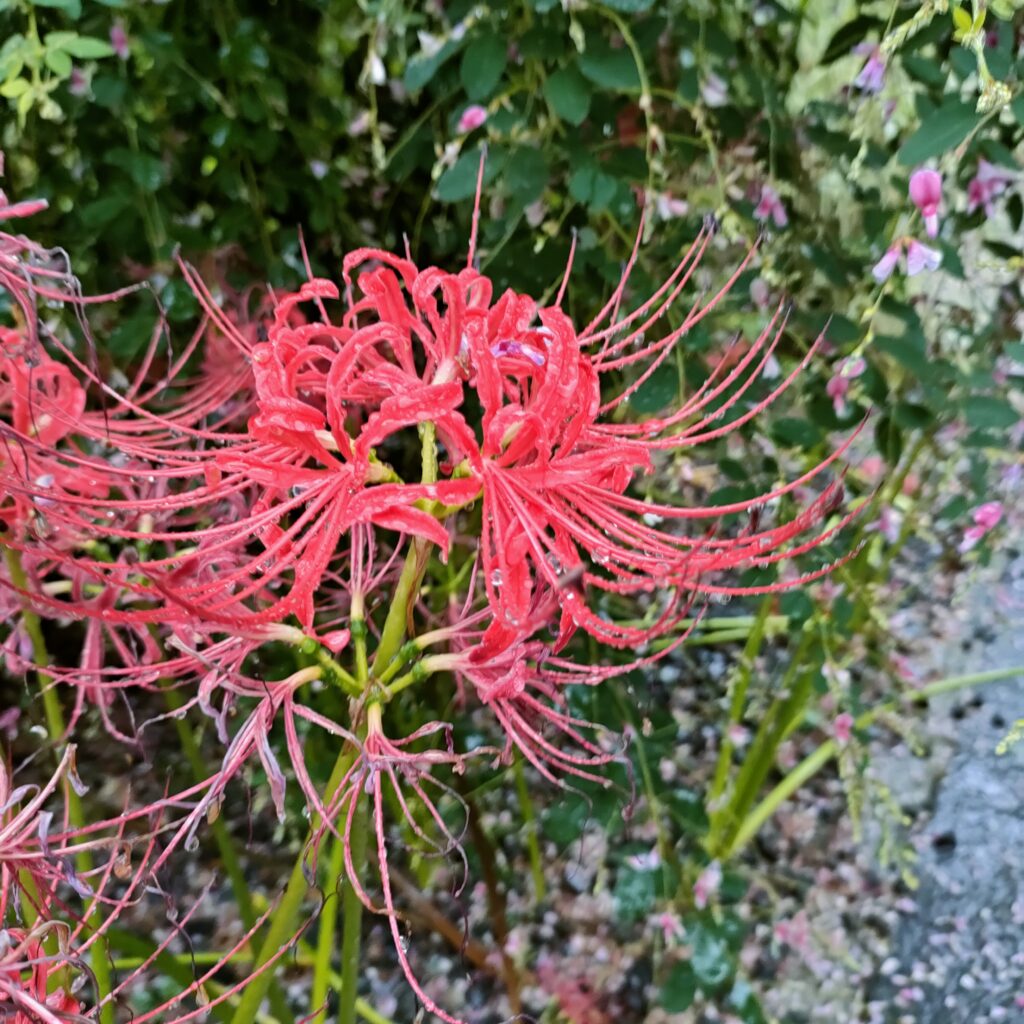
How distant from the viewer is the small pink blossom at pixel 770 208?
2.95 feet

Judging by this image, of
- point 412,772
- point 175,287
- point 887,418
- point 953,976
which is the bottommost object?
point 953,976

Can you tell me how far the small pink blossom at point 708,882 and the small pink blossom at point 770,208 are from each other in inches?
26.2

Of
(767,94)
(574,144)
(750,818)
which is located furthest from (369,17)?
(750,818)

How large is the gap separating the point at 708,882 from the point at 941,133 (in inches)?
29.3

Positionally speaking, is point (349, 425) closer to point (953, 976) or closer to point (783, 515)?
point (783, 515)

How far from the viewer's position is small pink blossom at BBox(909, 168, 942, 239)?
77 cm

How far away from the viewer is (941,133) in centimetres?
70

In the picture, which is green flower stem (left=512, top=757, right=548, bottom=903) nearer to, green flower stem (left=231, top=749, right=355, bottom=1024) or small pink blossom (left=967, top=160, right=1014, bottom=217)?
green flower stem (left=231, top=749, right=355, bottom=1024)

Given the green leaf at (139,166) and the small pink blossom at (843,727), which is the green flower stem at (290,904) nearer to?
the green leaf at (139,166)

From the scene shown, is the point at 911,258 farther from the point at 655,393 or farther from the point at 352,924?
the point at 352,924

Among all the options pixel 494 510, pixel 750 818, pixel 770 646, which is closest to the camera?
pixel 494 510

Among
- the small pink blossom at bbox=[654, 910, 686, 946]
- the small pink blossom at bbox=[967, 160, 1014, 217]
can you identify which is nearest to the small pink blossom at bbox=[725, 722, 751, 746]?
the small pink blossom at bbox=[654, 910, 686, 946]

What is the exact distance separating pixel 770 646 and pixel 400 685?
52.8 inches

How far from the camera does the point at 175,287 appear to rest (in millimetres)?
985
